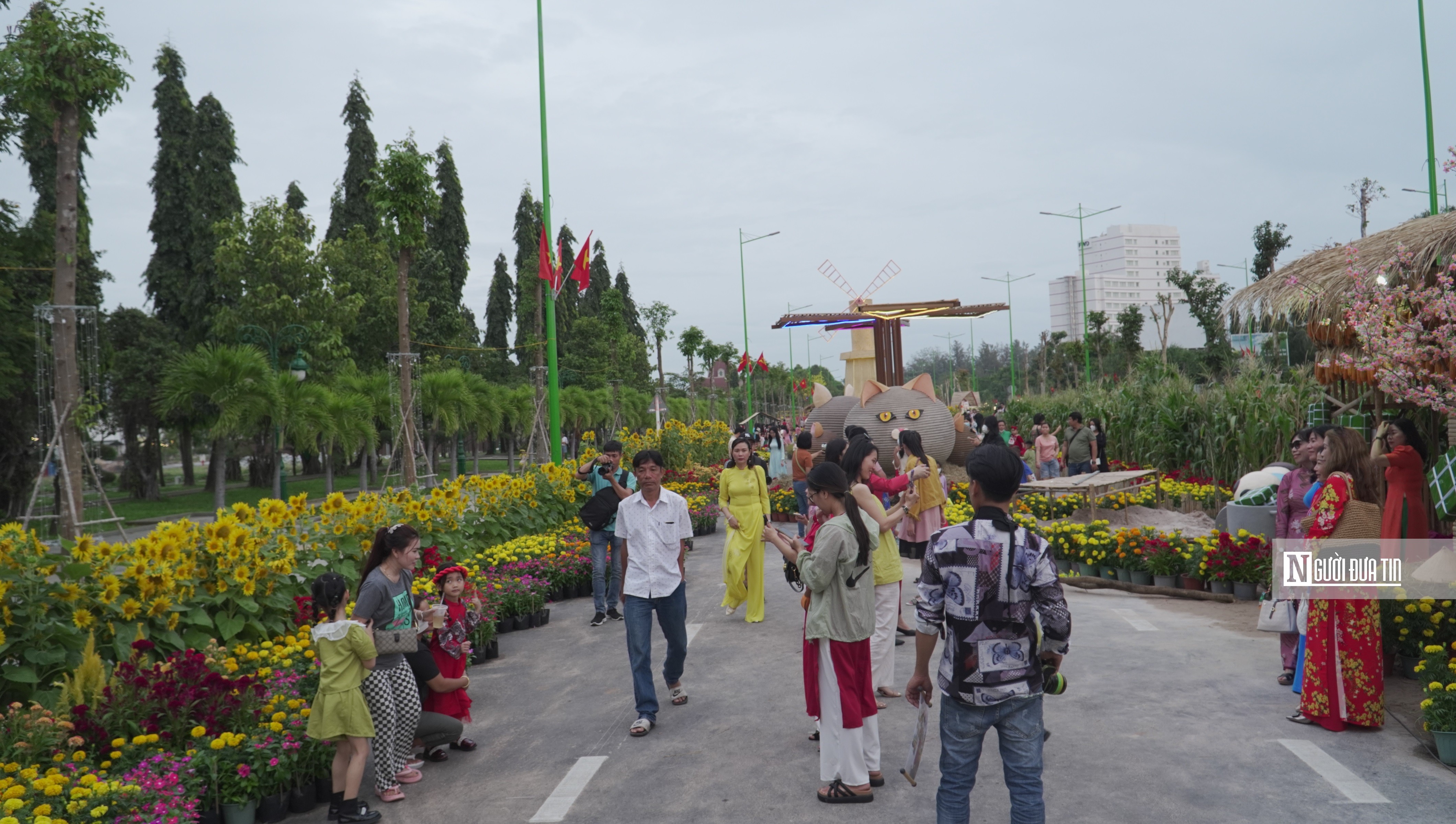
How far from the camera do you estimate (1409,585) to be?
608cm

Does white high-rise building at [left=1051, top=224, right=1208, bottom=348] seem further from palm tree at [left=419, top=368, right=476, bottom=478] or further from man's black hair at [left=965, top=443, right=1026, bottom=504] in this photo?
man's black hair at [left=965, top=443, right=1026, bottom=504]

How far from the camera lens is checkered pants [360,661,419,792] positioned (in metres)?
4.84

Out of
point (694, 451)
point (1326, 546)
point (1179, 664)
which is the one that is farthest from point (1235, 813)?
point (694, 451)

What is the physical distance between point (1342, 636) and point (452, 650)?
511cm

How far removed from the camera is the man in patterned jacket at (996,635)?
3.42 metres

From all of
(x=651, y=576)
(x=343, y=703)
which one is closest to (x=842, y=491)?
(x=651, y=576)

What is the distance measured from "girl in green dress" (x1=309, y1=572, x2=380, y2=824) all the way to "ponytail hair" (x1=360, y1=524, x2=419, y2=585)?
0.36 m

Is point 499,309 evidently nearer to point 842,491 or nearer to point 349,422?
point 349,422

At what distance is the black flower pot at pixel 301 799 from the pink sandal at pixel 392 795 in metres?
0.34

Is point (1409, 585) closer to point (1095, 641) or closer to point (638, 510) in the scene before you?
point (1095, 641)

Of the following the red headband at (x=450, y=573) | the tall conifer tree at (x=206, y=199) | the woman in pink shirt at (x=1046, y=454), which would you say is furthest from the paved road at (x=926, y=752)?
the tall conifer tree at (x=206, y=199)

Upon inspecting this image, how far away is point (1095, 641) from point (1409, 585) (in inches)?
84.9

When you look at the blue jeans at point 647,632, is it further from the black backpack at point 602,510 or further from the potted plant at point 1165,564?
the potted plant at point 1165,564

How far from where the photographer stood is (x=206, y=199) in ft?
109
